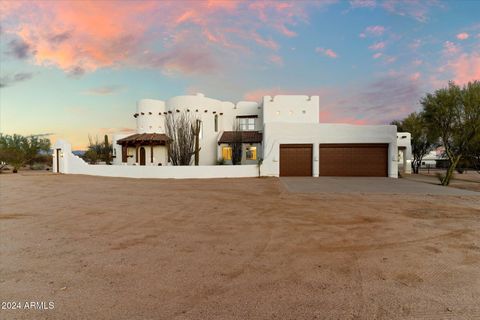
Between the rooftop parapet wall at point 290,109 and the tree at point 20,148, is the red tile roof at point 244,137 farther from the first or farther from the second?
the tree at point 20,148

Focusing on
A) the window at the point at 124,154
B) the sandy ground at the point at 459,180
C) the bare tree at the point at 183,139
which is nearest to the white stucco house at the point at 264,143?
the window at the point at 124,154

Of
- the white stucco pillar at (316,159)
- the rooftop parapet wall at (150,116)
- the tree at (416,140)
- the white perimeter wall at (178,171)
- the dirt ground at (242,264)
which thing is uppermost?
the rooftop parapet wall at (150,116)

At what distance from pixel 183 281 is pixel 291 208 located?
6168 millimetres

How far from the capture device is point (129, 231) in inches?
253

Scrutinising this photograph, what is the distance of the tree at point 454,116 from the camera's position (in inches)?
631

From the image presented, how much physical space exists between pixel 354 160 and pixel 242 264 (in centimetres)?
2042

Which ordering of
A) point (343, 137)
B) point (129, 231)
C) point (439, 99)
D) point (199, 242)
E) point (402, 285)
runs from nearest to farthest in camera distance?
1. point (402, 285)
2. point (199, 242)
3. point (129, 231)
4. point (439, 99)
5. point (343, 137)

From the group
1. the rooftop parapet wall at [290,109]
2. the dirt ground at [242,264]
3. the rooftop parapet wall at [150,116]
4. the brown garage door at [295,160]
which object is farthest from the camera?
the rooftop parapet wall at [150,116]

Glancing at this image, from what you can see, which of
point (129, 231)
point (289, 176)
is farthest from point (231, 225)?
point (289, 176)

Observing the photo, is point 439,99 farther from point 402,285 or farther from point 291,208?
point 402,285

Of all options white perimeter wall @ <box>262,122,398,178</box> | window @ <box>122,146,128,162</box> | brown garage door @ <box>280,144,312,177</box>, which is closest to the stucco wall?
window @ <box>122,146,128,162</box>

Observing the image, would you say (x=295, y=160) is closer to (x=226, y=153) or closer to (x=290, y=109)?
(x=290, y=109)

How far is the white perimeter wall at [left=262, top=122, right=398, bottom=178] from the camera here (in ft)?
70.8

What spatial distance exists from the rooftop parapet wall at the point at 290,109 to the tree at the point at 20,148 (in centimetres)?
2826
